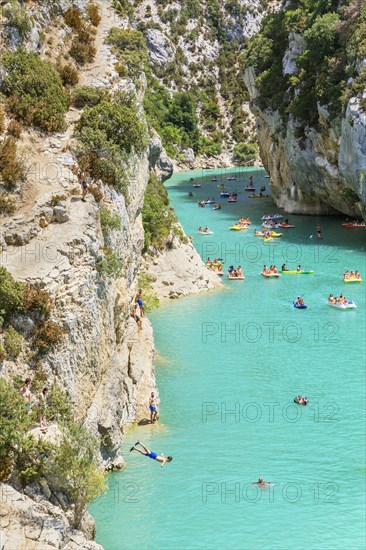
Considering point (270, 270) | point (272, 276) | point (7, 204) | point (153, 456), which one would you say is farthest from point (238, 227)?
point (7, 204)

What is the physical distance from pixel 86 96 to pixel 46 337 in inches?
472

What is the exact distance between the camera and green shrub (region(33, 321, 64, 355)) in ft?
70.2

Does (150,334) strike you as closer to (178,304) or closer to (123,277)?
(123,277)

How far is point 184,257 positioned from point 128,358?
21.9 metres

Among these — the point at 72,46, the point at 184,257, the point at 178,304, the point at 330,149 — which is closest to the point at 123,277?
the point at 72,46

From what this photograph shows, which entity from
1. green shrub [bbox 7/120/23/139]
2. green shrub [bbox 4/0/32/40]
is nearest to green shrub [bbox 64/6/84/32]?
green shrub [bbox 4/0/32/40]

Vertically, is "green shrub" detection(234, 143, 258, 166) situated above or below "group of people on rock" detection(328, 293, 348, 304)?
above

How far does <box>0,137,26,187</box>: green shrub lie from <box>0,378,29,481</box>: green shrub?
25.9ft

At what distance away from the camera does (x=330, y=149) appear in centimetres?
7419

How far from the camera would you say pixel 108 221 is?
25.9 metres

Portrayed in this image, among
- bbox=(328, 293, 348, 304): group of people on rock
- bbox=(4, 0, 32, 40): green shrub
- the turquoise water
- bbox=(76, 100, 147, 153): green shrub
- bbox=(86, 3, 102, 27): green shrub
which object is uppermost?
bbox=(86, 3, 102, 27): green shrub

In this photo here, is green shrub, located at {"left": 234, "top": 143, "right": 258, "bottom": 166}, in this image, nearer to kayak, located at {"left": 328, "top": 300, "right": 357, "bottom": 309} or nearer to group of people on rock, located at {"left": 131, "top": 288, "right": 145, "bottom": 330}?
kayak, located at {"left": 328, "top": 300, "right": 357, "bottom": 309}

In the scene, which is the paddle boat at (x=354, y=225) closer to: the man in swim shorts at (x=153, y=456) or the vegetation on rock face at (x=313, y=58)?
the vegetation on rock face at (x=313, y=58)

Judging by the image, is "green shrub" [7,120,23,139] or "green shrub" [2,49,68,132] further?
"green shrub" [2,49,68,132]
